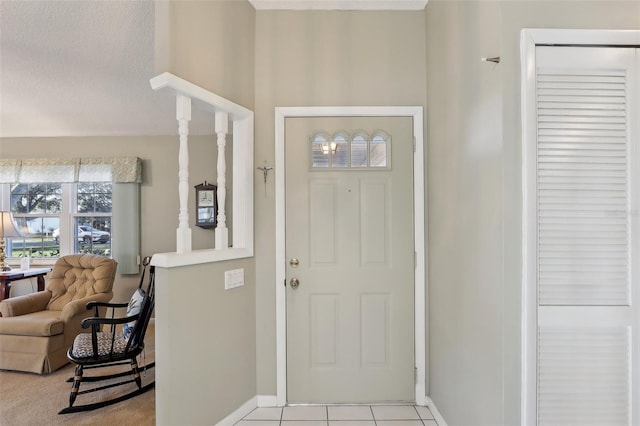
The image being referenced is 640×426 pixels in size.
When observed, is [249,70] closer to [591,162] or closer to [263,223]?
[263,223]

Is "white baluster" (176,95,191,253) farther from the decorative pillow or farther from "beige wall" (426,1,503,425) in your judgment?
"beige wall" (426,1,503,425)

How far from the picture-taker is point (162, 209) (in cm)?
422

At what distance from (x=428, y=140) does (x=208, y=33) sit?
1595 millimetres

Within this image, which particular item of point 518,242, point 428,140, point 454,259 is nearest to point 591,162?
point 518,242

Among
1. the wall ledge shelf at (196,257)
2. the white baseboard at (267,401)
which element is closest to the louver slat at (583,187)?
the wall ledge shelf at (196,257)

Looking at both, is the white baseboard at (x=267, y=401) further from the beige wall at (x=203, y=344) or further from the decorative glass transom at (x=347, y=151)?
the decorative glass transom at (x=347, y=151)

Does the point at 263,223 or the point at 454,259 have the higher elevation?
the point at 263,223

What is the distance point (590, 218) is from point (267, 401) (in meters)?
2.18

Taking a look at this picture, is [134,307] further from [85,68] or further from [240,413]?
[85,68]

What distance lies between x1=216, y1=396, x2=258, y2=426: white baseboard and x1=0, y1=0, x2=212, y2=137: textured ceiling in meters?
2.73

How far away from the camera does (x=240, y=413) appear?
6.79 feet

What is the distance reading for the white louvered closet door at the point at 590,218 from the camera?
1.32 metres

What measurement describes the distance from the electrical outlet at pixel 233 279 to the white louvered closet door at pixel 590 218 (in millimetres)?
1647

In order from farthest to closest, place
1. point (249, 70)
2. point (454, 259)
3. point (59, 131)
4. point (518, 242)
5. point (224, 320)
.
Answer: point (59, 131), point (249, 70), point (224, 320), point (454, 259), point (518, 242)
